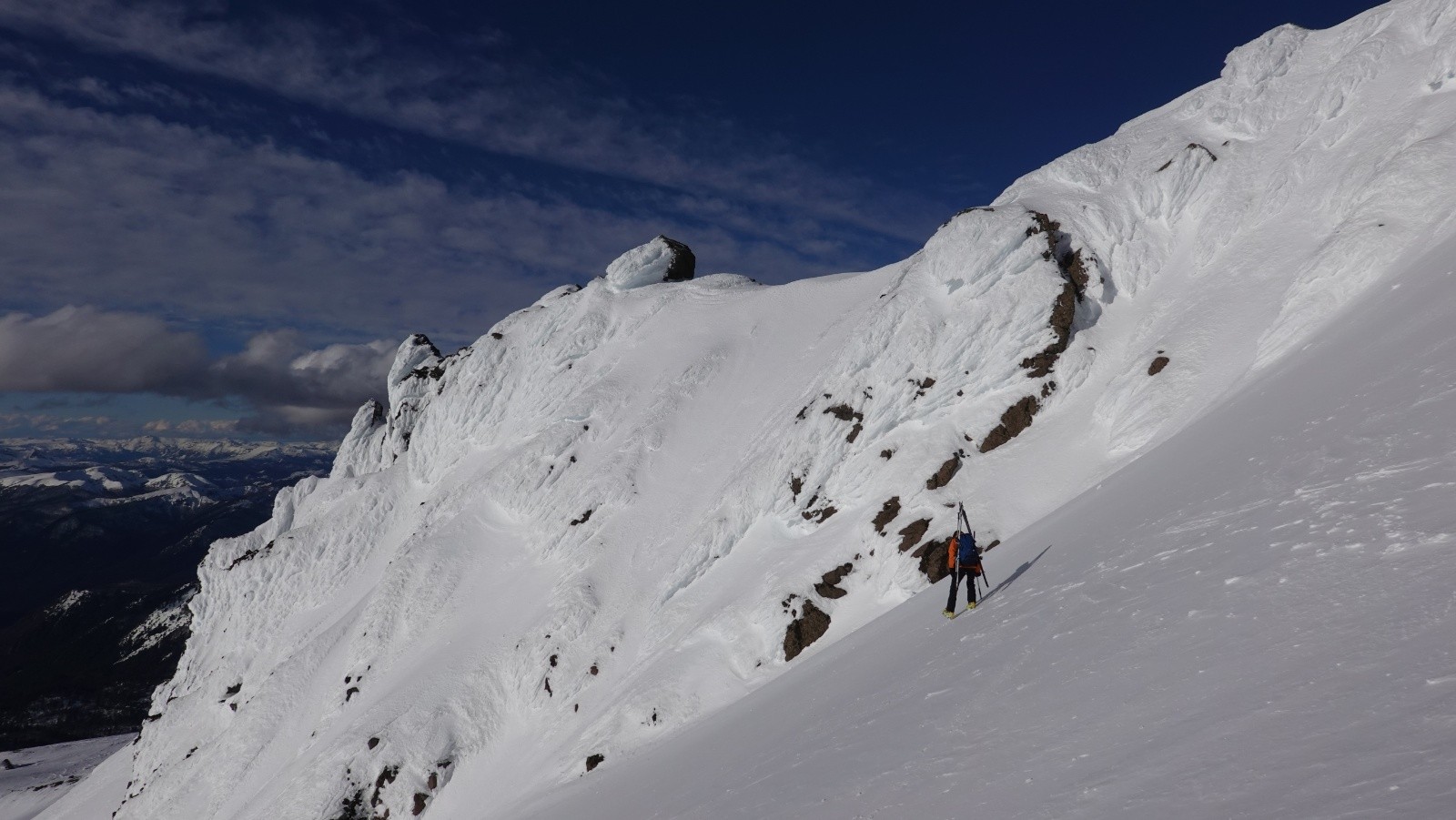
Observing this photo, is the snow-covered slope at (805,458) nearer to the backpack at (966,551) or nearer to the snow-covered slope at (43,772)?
the backpack at (966,551)

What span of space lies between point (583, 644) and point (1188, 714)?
37.4 meters

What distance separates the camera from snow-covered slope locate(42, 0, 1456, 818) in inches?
1120

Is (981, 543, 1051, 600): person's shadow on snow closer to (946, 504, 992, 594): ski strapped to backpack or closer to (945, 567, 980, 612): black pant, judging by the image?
(945, 567, 980, 612): black pant

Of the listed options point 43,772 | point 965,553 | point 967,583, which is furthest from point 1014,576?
point 43,772

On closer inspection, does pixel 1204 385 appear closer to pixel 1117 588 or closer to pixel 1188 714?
pixel 1117 588

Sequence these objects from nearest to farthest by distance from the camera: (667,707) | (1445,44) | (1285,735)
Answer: (1285,735) < (667,707) < (1445,44)

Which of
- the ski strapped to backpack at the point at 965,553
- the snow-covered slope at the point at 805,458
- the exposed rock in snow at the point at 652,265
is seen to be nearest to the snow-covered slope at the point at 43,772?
the snow-covered slope at the point at 805,458

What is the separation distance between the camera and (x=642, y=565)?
4447 centimetres

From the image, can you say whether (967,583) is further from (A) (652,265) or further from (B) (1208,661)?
(A) (652,265)

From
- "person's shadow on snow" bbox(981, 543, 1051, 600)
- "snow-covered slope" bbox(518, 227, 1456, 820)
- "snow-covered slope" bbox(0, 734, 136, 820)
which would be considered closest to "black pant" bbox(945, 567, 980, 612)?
"snow-covered slope" bbox(518, 227, 1456, 820)

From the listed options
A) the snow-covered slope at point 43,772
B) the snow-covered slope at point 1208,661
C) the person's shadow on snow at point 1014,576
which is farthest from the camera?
the snow-covered slope at point 43,772

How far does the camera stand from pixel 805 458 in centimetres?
4006

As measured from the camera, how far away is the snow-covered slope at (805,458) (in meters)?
28.4

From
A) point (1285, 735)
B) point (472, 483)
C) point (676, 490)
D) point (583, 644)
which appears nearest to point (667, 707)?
point (583, 644)
